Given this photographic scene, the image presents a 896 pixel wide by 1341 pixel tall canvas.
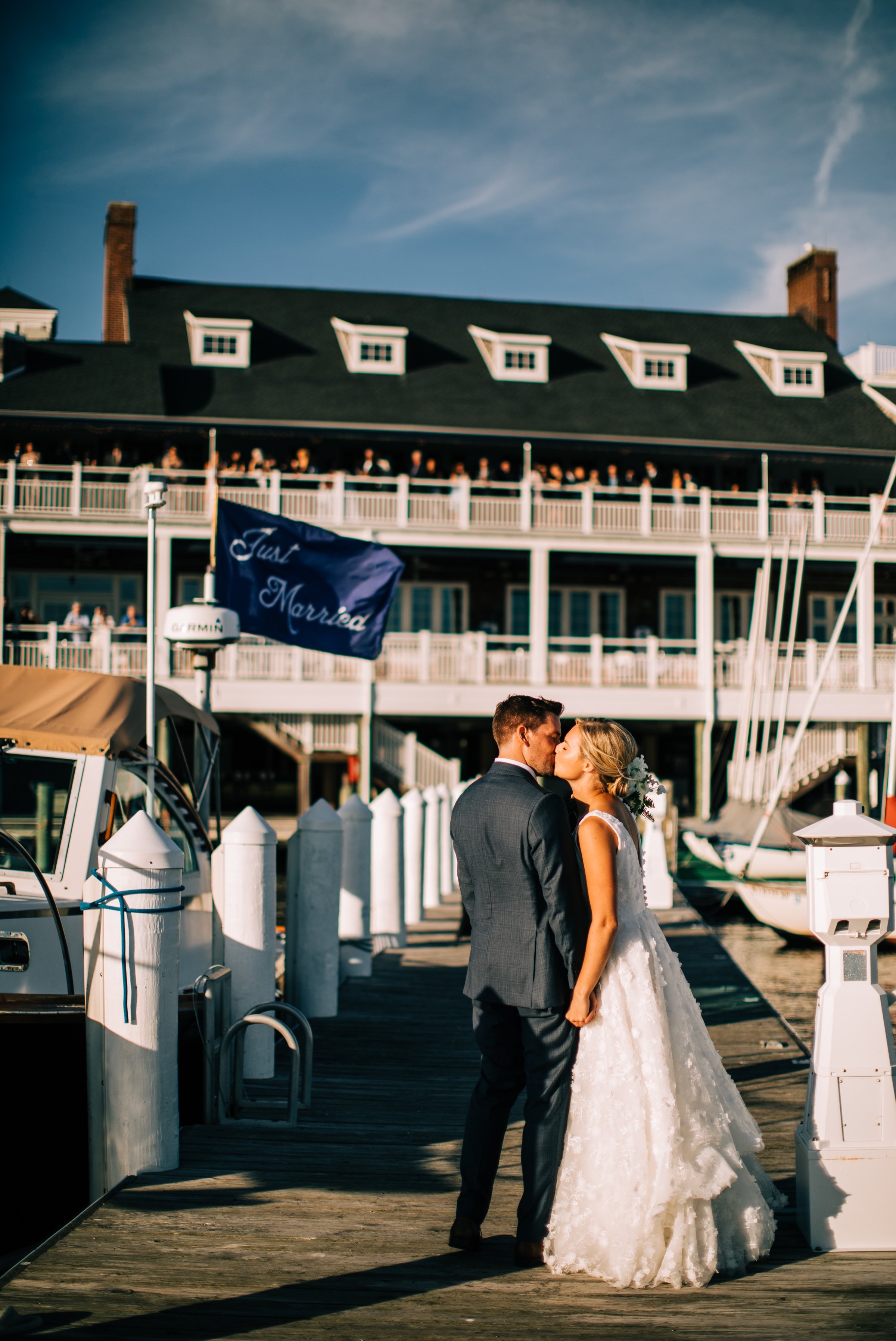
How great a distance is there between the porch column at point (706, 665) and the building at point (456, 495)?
0.31ft

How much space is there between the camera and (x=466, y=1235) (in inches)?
178

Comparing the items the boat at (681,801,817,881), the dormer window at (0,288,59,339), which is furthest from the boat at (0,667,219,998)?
the dormer window at (0,288,59,339)

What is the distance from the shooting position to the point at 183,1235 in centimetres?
464

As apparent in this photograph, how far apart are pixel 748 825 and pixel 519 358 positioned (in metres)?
16.6

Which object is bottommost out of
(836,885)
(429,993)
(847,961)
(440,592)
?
(429,993)

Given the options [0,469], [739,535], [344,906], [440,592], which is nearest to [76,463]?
[0,469]

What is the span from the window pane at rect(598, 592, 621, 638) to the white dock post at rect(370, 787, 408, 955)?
68.6 ft

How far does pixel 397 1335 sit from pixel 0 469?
27684mm

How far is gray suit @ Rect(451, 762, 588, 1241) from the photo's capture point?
4.38 m

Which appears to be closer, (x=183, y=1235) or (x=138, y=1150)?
(x=183, y=1235)

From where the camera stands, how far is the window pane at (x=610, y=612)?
32781mm

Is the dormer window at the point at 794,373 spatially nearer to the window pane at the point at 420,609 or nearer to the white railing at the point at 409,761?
the window pane at the point at 420,609

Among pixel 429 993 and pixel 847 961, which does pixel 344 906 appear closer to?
pixel 429 993

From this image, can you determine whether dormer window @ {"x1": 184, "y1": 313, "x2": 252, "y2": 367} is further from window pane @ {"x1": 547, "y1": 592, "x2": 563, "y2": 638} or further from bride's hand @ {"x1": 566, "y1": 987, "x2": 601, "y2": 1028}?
bride's hand @ {"x1": 566, "y1": 987, "x2": 601, "y2": 1028}
